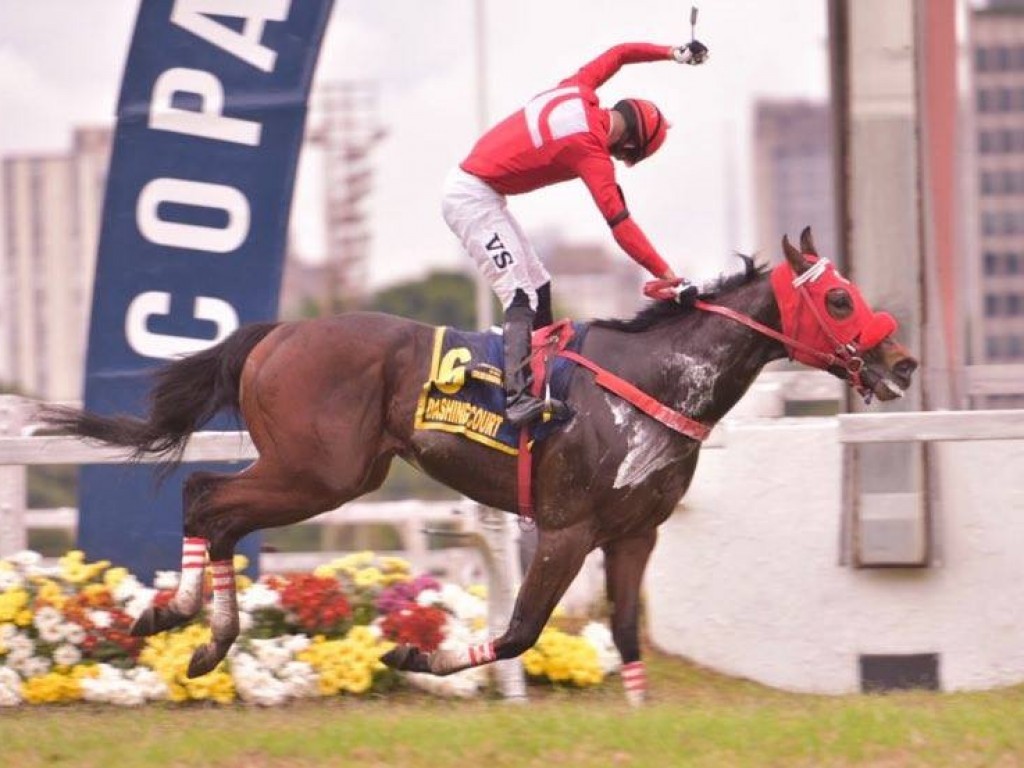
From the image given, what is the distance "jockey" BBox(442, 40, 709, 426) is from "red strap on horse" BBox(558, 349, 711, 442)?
298 mm

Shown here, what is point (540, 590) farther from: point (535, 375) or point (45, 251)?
point (45, 251)

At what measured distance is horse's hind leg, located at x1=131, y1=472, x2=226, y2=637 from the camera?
7.62 meters

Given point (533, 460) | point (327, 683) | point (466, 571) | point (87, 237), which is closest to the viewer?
point (533, 460)

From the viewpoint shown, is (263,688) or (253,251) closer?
(263,688)

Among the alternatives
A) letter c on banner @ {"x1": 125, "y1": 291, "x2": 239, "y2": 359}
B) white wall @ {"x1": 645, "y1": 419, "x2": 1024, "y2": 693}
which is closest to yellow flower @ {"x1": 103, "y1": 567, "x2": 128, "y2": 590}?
letter c on banner @ {"x1": 125, "y1": 291, "x2": 239, "y2": 359}

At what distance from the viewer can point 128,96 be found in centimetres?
948

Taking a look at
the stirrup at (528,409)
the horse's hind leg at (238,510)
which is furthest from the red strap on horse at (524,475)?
the horse's hind leg at (238,510)

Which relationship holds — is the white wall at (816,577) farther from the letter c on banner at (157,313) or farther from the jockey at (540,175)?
the letter c on banner at (157,313)

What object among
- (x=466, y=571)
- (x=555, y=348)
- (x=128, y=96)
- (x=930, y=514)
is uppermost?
(x=128, y=96)

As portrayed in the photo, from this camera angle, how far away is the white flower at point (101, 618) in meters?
8.16

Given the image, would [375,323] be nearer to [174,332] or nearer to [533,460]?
[533,460]

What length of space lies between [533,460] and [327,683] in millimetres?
1348

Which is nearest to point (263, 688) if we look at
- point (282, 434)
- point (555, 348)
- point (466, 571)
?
point (282, 434)

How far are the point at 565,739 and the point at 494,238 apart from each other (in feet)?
7.11
